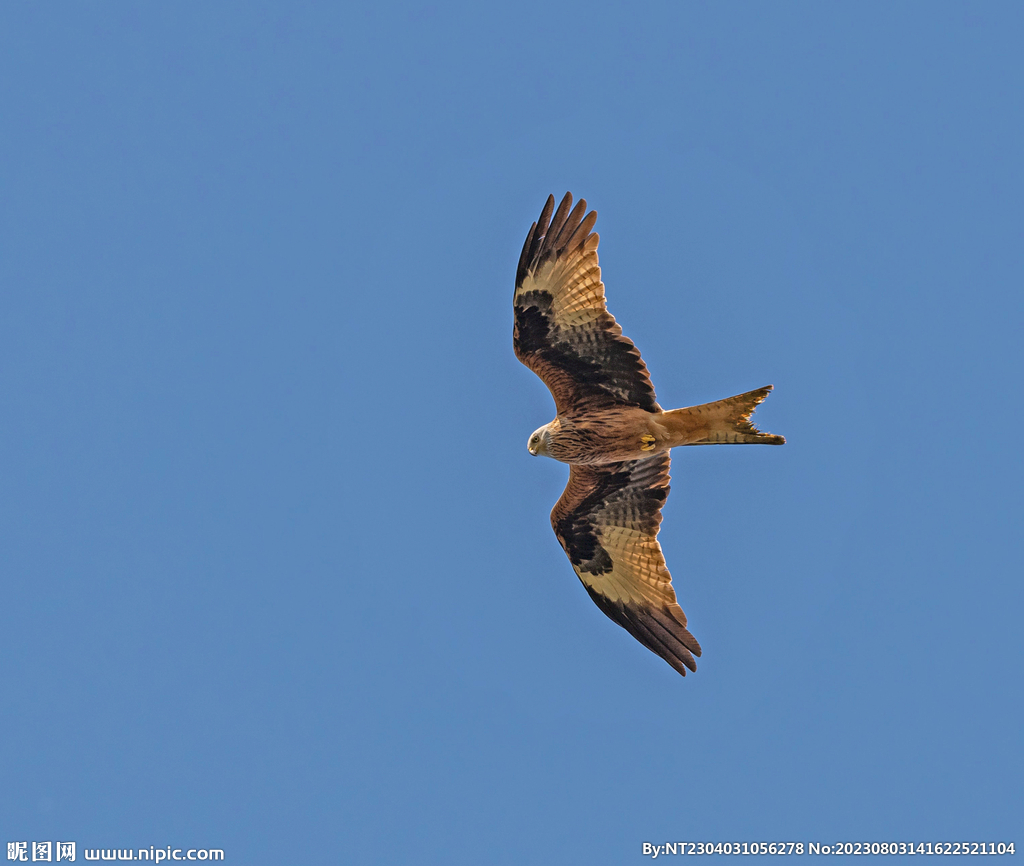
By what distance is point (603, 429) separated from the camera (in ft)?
36.5

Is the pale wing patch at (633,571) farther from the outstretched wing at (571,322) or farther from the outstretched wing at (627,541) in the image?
the outstretched wing at (571,322)

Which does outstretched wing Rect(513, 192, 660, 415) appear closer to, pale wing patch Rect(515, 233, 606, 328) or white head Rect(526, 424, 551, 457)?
pale wing patch Rect(515, 233, 606, 328)

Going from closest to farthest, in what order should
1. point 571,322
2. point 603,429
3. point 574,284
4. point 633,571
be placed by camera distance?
point 574,284
point 571,322
point 603,429
point 633,571

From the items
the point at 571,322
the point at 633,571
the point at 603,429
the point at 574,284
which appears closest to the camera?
the point at 574,284

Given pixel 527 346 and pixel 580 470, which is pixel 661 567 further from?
pixel 527 346

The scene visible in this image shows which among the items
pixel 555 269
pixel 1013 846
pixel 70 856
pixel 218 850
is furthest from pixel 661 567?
pixel 70 856

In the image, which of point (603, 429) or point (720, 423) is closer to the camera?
point (720, 423)

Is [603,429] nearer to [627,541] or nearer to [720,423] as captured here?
[720,423]

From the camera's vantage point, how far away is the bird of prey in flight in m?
10.6

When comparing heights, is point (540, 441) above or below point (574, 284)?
below

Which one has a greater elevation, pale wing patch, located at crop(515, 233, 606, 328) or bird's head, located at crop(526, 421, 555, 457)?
pale wing patch, located at crop(515, 233, 606, 328)

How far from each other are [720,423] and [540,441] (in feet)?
5.82

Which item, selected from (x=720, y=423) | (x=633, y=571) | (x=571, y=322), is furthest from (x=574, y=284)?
(x=633, y=571)

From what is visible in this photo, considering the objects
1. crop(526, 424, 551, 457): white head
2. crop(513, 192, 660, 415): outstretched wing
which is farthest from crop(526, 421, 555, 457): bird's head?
crop(513, 192, 660, 415): outstretched wing
